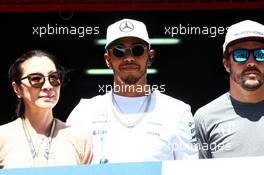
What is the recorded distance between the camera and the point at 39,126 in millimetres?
3713

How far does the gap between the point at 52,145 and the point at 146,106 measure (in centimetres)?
58

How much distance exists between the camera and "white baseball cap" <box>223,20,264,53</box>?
12.1 feet

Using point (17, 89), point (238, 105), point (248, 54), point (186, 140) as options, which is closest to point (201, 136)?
point (186, 140)

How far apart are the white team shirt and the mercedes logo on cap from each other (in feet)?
1.25

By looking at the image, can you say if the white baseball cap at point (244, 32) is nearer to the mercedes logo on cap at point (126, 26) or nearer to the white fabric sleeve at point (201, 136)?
the white fabric sleeve at point (201, 136)

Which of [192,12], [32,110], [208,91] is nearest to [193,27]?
[192,12]

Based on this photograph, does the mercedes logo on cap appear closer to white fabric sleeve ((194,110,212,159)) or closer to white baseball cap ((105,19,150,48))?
white baseball cap ((105,19,150,48))

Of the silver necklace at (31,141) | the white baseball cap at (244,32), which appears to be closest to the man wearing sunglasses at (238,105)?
the white baseball cap at (244,32)

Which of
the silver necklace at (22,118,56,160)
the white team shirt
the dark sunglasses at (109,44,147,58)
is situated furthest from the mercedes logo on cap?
the silver necklace at (22,118,56,160)

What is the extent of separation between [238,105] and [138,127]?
1.92 feet

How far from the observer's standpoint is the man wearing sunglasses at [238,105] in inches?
144

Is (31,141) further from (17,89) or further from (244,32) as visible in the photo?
(244,32)

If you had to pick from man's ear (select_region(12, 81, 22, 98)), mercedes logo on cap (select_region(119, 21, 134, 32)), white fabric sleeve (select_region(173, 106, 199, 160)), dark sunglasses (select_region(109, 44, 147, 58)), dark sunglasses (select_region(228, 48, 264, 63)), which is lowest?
white fabric sleeve (select_region(173, 106, 199, 160))

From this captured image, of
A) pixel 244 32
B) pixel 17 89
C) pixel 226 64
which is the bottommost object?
pixel 17 89
